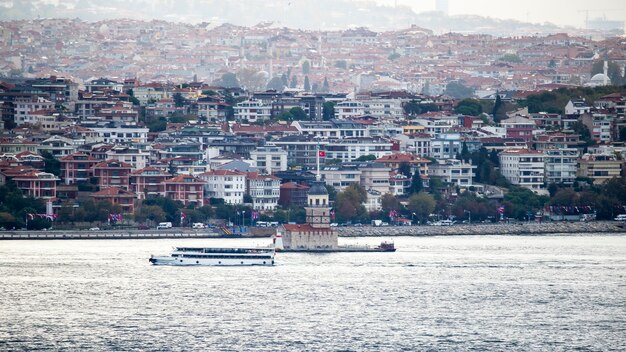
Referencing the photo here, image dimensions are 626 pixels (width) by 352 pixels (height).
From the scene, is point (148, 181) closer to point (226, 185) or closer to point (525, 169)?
point (226, 185)

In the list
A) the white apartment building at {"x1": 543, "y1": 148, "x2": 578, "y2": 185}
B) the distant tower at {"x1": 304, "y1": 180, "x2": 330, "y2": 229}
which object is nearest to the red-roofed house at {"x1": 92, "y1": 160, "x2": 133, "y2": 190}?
the distant tower at {"x1": 304, "y1": 180, "x2": 330, "y2": 229}

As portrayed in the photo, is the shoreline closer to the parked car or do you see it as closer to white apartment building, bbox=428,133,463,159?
the parked car

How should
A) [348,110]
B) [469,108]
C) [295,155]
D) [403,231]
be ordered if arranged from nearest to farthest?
[403,231] → [295,155] → [348,110] → [469,108]

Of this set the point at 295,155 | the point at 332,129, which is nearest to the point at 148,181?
the point at 295,155

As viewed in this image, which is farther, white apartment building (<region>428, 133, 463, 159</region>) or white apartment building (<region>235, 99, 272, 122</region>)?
white apartment building (<region>235, 99, 272, 122</region>)

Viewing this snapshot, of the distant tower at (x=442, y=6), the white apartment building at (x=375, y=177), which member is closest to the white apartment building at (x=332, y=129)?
the white apartment building at (x=375, y=177)

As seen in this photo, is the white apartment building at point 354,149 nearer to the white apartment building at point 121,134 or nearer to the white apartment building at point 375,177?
the white apartment building at point 375,177
